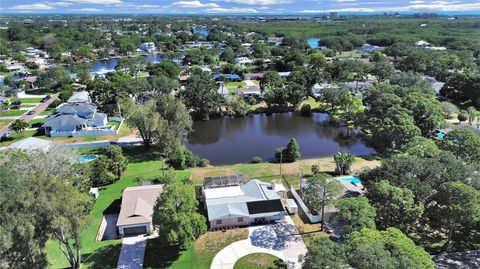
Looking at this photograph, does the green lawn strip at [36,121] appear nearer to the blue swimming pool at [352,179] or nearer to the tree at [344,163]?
the tree at [344,163]

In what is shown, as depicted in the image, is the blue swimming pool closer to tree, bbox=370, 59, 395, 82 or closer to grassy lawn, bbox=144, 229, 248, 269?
grassy lawn, bbox=144, 229, 248, 269

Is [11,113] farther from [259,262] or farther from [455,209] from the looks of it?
[455,209]

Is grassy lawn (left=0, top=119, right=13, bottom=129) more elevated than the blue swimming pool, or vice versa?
grassy lawn (left=0, top=119, right=13, bottom=129)

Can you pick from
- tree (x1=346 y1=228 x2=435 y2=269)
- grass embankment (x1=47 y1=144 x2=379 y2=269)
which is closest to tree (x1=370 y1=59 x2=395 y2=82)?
grass embankment (x1=47 y1=144 x2=379 y2=269)

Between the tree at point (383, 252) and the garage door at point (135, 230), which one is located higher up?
the tree at point (383, 252)

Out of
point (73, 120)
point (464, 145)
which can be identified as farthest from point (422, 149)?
point (73, 120)

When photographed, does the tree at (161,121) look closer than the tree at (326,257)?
No

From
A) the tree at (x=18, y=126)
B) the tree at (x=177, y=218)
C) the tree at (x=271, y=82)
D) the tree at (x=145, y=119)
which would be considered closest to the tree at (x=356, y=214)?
the tree at (x=177, y=218)
